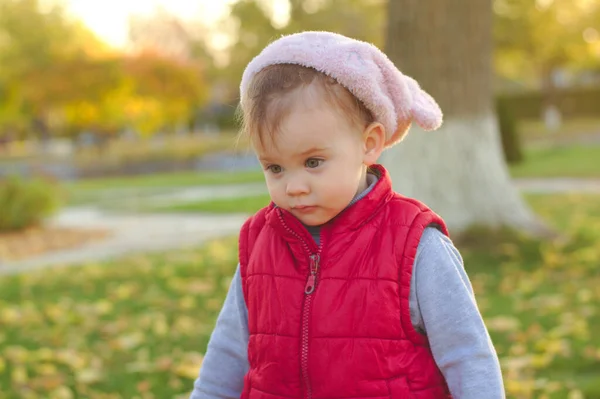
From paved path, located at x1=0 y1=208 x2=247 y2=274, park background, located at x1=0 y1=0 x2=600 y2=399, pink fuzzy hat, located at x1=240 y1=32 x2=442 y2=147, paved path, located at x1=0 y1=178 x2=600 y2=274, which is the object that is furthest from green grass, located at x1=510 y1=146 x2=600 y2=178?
pink fuzzy hat, located at x1=240 y1=32 x2=442 y2=147

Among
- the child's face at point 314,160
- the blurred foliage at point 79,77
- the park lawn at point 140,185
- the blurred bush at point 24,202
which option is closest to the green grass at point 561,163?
the park lawn at point 140,185

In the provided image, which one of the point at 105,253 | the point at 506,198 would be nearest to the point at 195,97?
the point at 105,253

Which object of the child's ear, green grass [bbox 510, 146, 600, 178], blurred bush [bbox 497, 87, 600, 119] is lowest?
the child's ear

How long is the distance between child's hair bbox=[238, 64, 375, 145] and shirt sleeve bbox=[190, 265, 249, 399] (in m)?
0.44

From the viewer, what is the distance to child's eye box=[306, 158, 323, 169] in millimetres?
1795

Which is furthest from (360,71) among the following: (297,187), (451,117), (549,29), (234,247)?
(549,29)

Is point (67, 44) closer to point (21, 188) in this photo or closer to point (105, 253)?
point (21, 188)

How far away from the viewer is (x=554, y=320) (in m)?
5.27

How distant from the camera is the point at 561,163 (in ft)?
62.1

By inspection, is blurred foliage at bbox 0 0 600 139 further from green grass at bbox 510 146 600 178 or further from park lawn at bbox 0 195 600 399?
park lawn at bbox 0 195 600 399

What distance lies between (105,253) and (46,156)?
101ft

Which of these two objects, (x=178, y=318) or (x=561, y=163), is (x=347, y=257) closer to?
(x=178, y=318)

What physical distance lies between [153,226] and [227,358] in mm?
10202

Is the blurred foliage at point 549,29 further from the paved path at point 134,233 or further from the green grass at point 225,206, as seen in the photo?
the paved path at point 134,233
